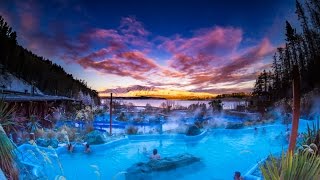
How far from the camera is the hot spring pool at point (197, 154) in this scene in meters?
5.93

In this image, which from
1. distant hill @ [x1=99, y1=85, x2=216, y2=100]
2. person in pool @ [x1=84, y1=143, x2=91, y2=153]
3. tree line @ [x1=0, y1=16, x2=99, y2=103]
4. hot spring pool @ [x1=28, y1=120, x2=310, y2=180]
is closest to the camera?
hot spring pool @ [x1=28, y1=120, x2=310, y2=180]

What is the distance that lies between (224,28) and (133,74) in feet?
12.8

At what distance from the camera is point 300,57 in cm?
1298

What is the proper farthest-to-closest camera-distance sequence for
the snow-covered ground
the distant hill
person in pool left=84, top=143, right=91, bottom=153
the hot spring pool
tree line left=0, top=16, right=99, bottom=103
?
the distant hill → the snow-covered ground → tree line left=0, top=16, right=99, bottom=103 → person in pool left=84, top=143, right=91, bottom=153 → the hot spring pool

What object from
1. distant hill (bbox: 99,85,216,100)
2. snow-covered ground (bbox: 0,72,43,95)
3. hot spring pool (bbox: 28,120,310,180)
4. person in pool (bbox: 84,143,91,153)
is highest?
snow-covered ground (bbox: 0,72,43,95)

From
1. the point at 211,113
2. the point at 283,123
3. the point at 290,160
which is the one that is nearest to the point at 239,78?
the point at 211,113

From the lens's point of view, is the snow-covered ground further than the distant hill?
No

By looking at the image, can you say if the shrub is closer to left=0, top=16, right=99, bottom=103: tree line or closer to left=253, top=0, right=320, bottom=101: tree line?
left=253, top=0, right=320, bottom=101: tree line

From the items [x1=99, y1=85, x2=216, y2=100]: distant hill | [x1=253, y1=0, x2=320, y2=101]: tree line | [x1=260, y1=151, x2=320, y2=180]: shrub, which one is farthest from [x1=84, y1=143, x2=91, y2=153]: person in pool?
[x1=253, y1=0, x2=320, y2=101]: tree line

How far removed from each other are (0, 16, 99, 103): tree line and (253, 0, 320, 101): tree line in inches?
295

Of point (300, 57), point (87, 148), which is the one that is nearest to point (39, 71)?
point (87, 148)

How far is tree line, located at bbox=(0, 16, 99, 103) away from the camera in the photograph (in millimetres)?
11972

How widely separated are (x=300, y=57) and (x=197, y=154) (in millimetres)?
7474

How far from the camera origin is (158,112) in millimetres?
13570
